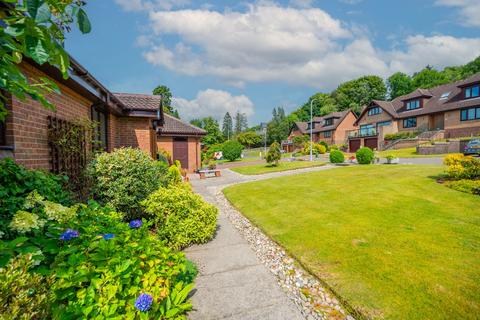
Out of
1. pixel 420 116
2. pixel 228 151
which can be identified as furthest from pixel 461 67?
pixel 228 151

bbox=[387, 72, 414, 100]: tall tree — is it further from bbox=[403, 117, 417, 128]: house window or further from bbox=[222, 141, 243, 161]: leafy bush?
bbox=[222, 141, 243, 161]: leafy bush

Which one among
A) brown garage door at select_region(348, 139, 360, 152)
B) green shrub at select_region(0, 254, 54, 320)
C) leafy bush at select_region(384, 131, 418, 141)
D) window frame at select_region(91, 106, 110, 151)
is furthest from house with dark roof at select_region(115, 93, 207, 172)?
brown garage door at select_region(348, 139, 360, 152)

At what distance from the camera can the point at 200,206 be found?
588 centimetres

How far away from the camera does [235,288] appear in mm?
3691

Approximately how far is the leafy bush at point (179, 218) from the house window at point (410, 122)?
42396 millimetres

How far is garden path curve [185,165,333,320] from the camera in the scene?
10.4 ft

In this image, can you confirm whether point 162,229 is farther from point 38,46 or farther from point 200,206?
point 38,46

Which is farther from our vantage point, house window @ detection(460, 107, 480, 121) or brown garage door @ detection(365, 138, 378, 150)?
brown garage door @ detection(365, 138, 378, 150)

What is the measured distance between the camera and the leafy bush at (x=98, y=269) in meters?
2.07

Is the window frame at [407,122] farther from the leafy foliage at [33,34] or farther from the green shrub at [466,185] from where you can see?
the leafy foliage at [33,34]

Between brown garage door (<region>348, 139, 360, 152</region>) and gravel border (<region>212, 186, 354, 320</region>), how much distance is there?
137 ft

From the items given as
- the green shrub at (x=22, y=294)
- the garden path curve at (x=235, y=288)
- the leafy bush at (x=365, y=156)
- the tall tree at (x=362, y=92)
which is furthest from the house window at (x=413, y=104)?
the green shrub at (x=22, y=294)

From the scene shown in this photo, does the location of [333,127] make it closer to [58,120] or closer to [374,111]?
[374,111]

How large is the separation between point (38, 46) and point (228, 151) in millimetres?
36107
